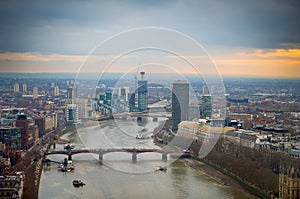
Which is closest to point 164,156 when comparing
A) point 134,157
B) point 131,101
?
point 134,157

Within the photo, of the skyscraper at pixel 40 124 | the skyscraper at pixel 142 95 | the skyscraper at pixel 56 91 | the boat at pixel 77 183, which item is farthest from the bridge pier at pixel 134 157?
the skyscraper at pixel 56 91

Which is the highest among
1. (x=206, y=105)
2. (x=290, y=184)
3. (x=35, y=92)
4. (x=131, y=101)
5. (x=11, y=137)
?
(x=35, y=92)

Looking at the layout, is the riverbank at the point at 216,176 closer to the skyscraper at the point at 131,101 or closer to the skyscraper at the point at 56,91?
the skyscraper at the point at 131,101

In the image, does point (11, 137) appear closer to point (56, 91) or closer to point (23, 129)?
point (23, 129)

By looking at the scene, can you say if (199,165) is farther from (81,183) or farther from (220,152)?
(81,183)

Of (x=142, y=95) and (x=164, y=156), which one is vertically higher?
(x=142, y=95)

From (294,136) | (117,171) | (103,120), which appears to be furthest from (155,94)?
(117,171)
